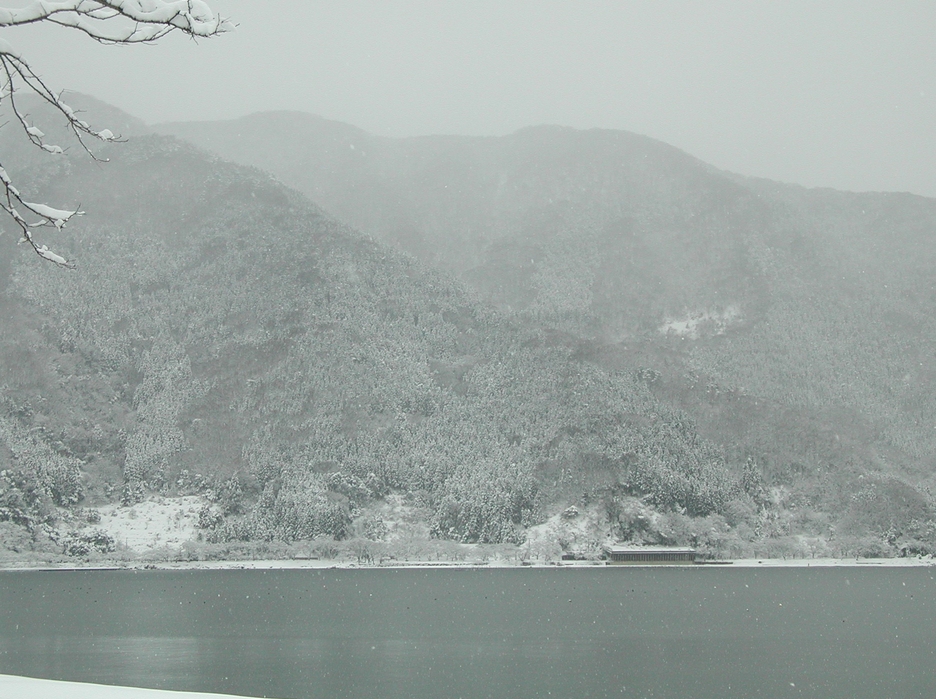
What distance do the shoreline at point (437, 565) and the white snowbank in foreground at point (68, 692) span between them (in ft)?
585

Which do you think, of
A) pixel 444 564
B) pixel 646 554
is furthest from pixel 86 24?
pixel 646 554

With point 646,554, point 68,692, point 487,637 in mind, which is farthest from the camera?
point 646,554

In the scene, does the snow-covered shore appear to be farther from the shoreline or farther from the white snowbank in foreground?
the white snowbank in foreground

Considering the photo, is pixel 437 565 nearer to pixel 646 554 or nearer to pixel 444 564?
pixel 444 564

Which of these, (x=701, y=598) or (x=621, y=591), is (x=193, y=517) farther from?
(x=701, y=598)

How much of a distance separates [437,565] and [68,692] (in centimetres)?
18124

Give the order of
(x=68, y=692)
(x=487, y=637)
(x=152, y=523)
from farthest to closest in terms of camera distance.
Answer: (x=152, y=523) → (x=487, y=637) → (x=68, y=692)

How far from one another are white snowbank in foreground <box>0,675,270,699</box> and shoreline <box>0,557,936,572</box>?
17822cm

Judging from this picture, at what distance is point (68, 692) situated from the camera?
9.12m

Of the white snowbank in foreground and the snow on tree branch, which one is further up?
the snow on tree branch

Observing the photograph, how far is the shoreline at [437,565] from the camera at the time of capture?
18075 cm

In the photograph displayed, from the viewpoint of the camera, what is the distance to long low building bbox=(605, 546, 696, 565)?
611ft

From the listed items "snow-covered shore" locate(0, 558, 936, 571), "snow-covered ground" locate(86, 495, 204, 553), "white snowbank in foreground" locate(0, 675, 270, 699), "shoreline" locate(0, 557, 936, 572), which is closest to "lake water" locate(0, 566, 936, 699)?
"shoreline" locate(0, 557, 936, 572)

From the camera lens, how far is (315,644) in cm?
8025
